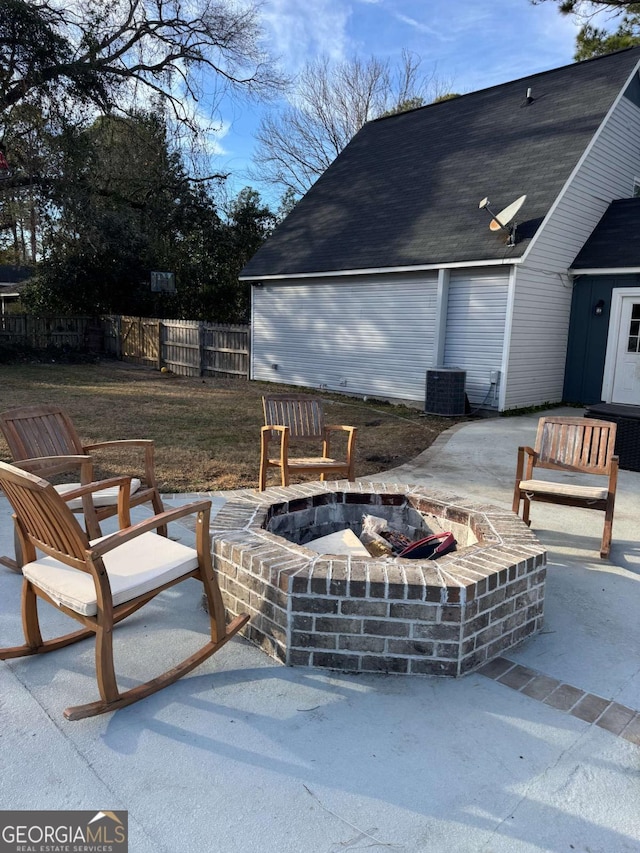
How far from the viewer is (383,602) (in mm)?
2391

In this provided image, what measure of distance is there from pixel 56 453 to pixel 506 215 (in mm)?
8533

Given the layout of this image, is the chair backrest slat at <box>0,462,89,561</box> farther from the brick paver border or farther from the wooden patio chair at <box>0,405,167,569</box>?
the brick paver border

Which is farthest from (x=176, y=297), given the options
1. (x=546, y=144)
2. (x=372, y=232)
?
(x=546, y=144)

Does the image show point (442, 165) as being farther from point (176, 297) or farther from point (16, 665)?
point (16, 665)

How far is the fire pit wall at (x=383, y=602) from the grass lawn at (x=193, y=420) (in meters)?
2.63

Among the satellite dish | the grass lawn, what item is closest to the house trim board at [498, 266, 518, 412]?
the satellite dish

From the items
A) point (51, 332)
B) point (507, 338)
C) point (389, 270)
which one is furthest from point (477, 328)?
point (51, 332)

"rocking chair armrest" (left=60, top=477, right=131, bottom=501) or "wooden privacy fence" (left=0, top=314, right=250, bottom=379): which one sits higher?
"wooden privacy fence" (left=0, top=314, right=250, bottom=379)

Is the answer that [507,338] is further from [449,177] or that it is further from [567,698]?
[567,698]

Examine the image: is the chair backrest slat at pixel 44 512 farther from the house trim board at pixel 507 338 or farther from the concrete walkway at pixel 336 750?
the house trim board at pixel 507 338

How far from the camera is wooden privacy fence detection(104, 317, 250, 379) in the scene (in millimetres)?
15492

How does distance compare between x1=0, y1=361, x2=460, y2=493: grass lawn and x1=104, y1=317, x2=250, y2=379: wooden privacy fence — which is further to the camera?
x1=104, y1=317, x2=250, y2=379: wooden privacy fence

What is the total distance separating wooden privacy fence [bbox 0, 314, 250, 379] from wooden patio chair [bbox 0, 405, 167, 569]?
38.1 ft

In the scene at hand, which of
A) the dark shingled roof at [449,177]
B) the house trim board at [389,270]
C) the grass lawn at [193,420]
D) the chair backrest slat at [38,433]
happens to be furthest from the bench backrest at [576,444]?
the dark shingled roof at [449,177]
